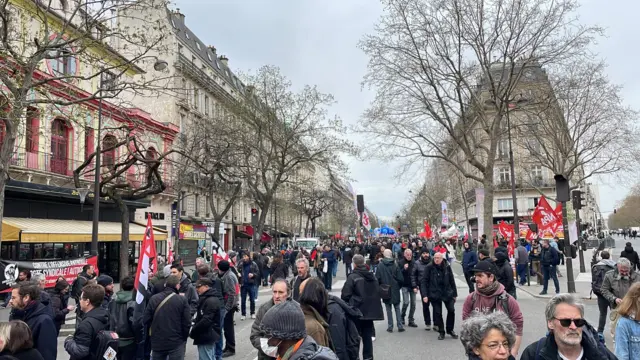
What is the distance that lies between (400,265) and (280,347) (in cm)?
922

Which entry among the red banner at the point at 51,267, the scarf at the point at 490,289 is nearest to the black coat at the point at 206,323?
the scarf at the point at 490,289

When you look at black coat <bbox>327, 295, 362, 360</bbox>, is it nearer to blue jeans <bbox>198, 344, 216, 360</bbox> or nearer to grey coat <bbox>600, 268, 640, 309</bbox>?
blue jeans <bbox>198, 344, 216, 360</bbox>

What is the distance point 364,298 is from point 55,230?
16693 millimetres

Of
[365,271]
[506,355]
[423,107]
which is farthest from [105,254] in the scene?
[506,355]

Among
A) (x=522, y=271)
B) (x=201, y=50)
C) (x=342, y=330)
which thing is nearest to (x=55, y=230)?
(x=522, y=271)

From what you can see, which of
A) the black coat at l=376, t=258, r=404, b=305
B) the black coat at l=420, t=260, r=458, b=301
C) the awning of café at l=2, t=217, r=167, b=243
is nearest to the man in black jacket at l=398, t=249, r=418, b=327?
the black coat at l=376, t=258, r=404, b=305

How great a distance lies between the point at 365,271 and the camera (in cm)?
779

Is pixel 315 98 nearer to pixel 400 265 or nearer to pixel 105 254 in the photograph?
pixel 105 254

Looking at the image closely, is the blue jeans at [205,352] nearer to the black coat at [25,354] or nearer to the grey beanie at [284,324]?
the black coat at [25,354]

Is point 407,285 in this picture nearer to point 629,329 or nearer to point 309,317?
point 629,329

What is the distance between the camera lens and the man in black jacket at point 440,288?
930cm

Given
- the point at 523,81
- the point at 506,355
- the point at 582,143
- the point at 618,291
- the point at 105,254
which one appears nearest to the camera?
the point at 506,355

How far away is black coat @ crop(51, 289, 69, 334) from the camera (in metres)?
7.42

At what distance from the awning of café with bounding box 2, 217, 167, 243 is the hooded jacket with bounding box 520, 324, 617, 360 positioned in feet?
62.0
